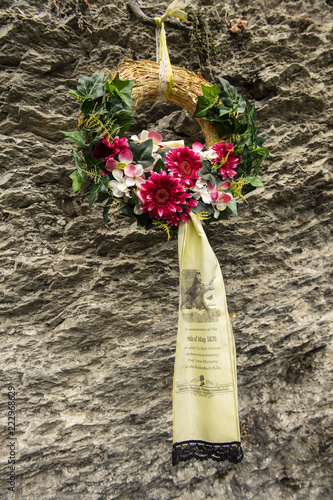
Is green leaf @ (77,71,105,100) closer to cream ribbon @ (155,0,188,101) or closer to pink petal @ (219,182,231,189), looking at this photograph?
cream ribbon @ (155,0,188,101)

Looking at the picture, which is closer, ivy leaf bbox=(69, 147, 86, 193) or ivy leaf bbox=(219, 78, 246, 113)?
ivy leaf bbox=(69, 147, 86, 193)

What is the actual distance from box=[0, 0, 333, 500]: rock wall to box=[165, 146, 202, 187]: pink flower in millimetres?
503

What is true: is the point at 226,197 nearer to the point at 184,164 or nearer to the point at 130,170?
the point at 184,164

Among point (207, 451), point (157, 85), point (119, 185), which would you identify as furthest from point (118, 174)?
point (207, 451)

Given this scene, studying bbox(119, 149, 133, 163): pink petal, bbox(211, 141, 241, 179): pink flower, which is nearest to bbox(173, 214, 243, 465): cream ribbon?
bbox(211, 141, 241, 179): pink flower

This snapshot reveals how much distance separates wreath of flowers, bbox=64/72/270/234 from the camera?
4.22 ft

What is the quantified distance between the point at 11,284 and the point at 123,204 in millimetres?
745

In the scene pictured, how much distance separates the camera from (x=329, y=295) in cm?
184

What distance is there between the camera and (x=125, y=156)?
1.29 m

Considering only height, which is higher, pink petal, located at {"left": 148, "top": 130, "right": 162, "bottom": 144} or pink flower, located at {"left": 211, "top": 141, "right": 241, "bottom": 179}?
pink petal, located at {"left": 148, "top": 130, "right": 162, "bottom": 144}

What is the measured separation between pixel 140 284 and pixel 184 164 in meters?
0.72

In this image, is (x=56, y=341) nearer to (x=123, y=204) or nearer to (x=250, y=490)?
(x=123, y=204)

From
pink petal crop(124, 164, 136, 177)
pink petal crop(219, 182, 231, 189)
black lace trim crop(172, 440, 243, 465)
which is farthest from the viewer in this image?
pink petal crop(219, 182, 231, 189)

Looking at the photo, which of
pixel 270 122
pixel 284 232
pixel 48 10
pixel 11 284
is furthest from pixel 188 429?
pixel 48 10
